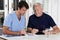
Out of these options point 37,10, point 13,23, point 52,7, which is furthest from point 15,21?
point 52,7

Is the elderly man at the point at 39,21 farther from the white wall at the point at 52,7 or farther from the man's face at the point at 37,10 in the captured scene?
the white wall at the point at 52,7

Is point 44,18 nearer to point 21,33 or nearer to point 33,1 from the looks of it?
point 21,33

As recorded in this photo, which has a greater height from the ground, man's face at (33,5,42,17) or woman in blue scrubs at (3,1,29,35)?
man's face at (33,5,42,17)

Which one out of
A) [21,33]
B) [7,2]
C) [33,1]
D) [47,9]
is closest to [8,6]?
[7,2]

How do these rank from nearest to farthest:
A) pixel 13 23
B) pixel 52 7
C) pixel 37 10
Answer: pixel 13 23
pixel 37 10
pixel 52 7

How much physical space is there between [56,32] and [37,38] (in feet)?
1.95

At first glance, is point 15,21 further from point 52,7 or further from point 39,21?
point 52,7

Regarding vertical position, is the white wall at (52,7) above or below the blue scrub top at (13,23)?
above

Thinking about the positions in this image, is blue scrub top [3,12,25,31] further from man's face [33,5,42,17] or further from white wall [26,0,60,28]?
white wall [26,0,60,28]

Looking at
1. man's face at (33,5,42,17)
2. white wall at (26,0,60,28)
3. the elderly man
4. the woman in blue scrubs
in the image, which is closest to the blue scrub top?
the woman in blue scrubs

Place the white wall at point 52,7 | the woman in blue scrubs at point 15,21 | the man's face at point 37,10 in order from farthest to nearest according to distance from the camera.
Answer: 1. the white wall at point 52,7
2. the man's face at point 37,10
3. the woman in blue scrubs at point 15,21

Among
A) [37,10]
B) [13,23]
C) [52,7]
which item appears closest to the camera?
[13,23]

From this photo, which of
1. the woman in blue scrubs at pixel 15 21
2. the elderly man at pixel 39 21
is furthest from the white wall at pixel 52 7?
the woman in blue scrubs at pixel 15 21

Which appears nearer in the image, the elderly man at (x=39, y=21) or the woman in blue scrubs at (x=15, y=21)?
the woman in blue scrubs at (x=15, y=21)
